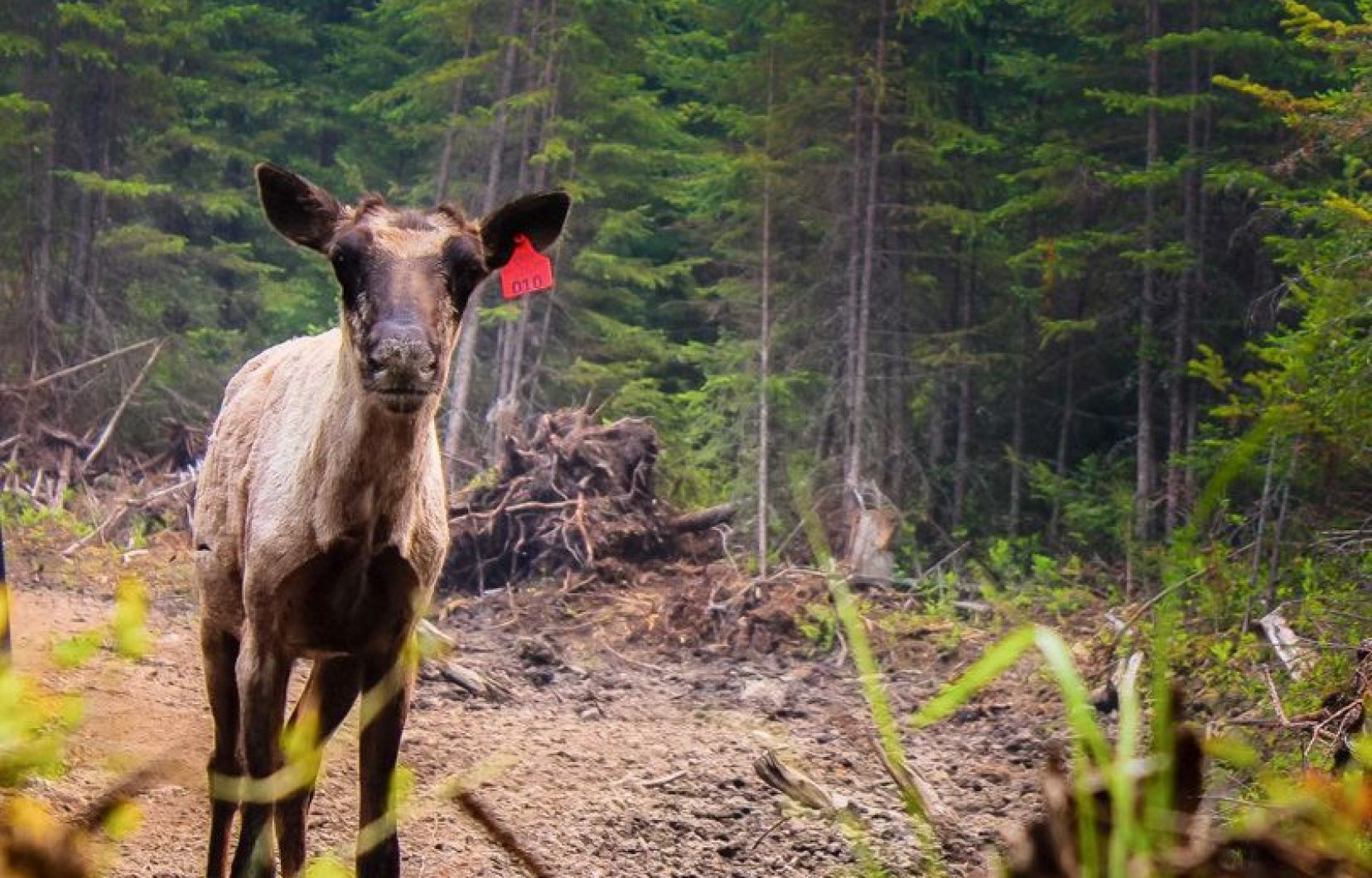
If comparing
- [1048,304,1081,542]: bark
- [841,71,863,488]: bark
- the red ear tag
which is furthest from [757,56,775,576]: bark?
the red ear tag

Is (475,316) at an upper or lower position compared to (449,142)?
lower

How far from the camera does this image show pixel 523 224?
5715 mm

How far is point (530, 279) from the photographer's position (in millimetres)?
6020

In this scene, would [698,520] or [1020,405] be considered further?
[1020,405]

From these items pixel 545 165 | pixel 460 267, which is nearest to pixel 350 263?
pixel 460 267

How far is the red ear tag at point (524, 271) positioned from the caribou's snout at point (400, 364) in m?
1.26

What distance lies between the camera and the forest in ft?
25.3

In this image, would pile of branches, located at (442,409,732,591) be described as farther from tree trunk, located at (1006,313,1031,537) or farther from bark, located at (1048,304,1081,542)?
bark, located at (1048,304,1081,542)

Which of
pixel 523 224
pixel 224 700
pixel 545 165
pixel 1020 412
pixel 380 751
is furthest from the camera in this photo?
pixel 545 165

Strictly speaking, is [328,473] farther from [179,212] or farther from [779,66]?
[179,212]

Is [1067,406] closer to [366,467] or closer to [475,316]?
[475,316]

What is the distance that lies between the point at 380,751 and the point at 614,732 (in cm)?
440

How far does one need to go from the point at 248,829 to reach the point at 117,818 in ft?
14.2

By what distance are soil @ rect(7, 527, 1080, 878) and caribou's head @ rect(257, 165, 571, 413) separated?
1.22 metres
